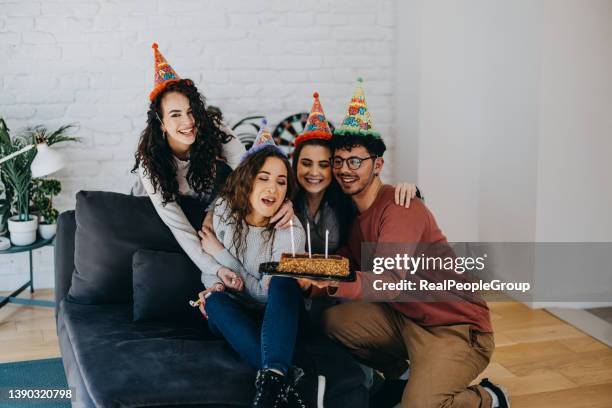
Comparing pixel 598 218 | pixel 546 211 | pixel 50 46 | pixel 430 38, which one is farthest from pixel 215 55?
pixel 598 218

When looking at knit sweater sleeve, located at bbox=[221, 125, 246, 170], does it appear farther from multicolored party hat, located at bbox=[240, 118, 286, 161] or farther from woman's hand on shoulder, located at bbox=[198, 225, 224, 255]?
woman's hand on shoulder, located at bbox=[198, 225, 224, 255]

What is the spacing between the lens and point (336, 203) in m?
2.28

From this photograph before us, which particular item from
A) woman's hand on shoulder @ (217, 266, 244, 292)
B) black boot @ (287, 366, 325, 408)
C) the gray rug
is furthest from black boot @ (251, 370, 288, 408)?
the gray rug

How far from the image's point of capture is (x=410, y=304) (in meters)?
2.09

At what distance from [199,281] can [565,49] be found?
87.1 inches

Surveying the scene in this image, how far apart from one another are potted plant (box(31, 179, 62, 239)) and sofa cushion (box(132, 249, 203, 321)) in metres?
1.28

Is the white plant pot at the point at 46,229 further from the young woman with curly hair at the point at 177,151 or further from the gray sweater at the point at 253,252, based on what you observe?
the gray sweater at the point at 253,252

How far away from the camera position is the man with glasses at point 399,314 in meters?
2.00

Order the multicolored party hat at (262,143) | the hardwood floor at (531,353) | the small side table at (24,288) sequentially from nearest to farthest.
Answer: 1. the multicolored party hat at (262,143)
2. the hardwood floor at (531,353)
3. the small side table at (24,288)

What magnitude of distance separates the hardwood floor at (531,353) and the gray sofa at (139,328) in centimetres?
67

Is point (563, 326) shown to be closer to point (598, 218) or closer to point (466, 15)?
point (598, 218)

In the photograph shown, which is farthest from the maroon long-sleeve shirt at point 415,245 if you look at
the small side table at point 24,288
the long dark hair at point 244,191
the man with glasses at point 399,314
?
the small side table at point 24,288

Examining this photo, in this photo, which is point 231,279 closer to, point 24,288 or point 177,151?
point 177,151

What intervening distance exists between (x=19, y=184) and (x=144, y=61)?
0.98 metres
